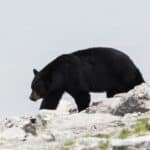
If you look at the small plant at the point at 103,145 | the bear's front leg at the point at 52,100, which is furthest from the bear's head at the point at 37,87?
the small plant at the point at 103,145

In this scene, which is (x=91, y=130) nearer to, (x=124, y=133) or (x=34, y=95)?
(x=124, y=133)

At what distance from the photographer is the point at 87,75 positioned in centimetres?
1922

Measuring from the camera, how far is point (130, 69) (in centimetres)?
1908

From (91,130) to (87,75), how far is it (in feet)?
29.2

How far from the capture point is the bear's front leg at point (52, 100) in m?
18.7

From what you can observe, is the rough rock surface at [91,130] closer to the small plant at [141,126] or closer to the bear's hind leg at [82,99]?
the small plant at [141,126]

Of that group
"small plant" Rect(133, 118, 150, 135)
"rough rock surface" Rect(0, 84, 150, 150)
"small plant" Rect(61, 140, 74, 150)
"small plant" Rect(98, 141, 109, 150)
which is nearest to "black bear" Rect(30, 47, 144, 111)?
"rough rock surface" Rect(0, 84, 150, 150)

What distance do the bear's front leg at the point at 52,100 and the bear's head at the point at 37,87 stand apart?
Result: 791 millimetres

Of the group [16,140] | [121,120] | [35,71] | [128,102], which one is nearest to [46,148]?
[16,140]

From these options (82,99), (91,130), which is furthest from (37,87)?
(91,130)

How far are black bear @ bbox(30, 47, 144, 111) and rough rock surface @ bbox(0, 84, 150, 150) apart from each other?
18.1ft

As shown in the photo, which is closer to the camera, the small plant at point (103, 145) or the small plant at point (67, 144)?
the small plant at point (103, 145)

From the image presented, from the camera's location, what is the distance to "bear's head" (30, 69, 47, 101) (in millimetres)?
19891

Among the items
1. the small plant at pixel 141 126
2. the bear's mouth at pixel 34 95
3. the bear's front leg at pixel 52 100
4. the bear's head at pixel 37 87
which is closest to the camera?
the small plant at pixel 141 126
